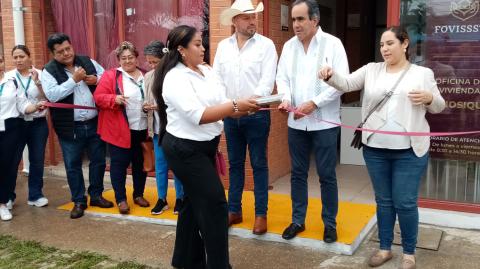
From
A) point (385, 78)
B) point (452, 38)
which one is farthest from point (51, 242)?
point (452, 38)

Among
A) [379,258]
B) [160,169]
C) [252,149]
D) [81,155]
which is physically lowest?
[379,258]

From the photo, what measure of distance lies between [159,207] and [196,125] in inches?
81.2

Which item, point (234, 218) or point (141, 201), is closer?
point (234, 218)

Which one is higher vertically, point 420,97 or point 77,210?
point 420,97

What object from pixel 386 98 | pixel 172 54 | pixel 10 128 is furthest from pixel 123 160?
pixel 386 98

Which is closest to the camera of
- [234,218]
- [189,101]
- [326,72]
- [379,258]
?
[189,101]

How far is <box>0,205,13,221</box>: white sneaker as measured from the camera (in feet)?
17.6

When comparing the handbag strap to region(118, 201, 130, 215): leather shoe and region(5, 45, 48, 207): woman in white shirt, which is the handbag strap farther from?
region(5, 45, 48, 207): woman in white shirt

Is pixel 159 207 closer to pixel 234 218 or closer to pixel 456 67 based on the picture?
pixel 234 218

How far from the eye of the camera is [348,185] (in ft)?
20.0

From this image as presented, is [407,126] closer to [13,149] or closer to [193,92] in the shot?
[193,92]

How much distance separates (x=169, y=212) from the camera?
17.2 feet

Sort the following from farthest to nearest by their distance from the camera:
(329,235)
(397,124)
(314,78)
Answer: (329,235) → (314,78) → (397,124)

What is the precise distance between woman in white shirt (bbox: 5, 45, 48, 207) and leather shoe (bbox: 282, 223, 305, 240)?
3010mm
